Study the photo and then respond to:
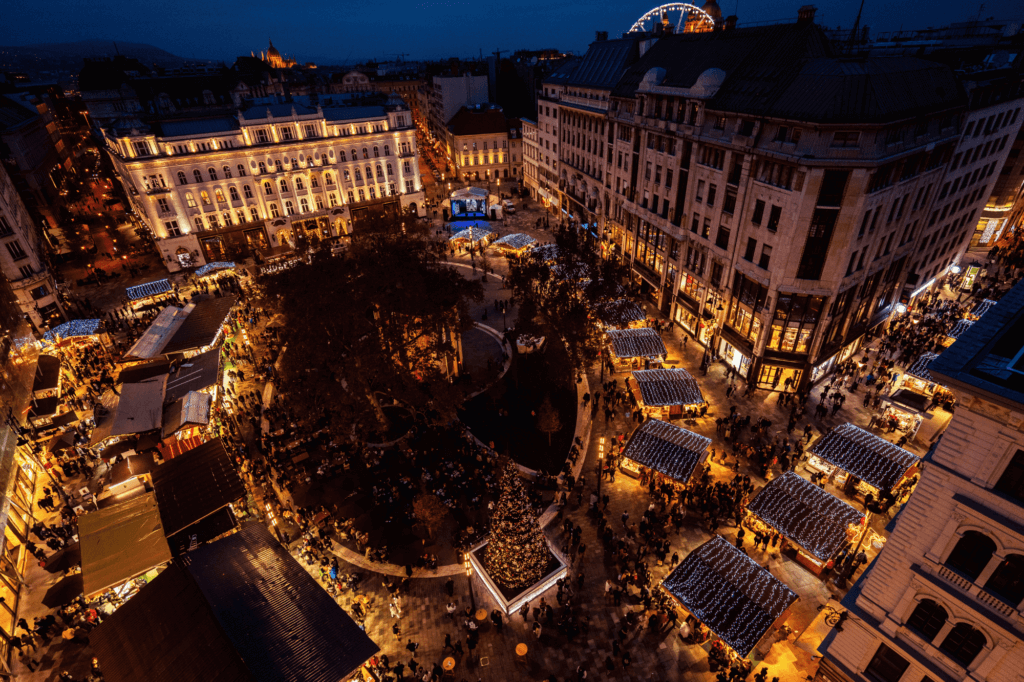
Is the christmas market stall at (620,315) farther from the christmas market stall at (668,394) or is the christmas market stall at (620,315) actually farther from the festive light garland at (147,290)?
the festive light garland at (147,290)

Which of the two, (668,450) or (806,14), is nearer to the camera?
(668,450)

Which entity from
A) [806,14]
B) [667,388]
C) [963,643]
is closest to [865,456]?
[667,388]

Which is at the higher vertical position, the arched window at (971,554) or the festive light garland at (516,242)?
the arched window at (971,554)

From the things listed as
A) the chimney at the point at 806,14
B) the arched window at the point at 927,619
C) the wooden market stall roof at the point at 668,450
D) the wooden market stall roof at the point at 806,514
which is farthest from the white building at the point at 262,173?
the arched window at the point at 927,619

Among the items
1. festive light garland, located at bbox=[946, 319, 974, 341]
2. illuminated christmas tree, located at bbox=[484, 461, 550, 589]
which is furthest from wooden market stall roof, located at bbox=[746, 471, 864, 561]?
festive light garland, located at bbox=[946, 319, 974, 341]

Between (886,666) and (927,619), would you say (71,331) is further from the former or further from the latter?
(927,619)
